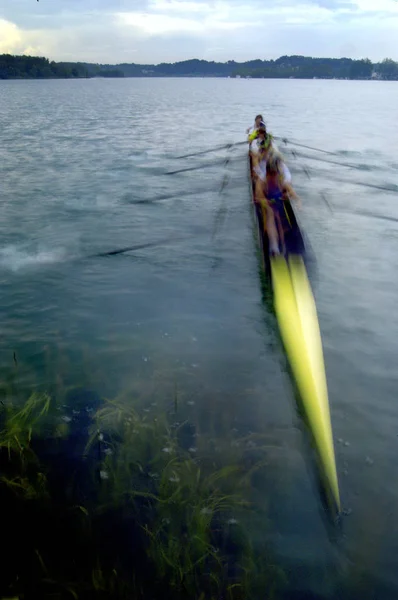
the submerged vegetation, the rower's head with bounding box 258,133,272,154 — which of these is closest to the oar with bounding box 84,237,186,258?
the rower's head with bounding box 258,133,272,154

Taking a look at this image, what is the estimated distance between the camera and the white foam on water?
12.2 m

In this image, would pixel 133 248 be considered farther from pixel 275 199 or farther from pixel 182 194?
pixel 182 194

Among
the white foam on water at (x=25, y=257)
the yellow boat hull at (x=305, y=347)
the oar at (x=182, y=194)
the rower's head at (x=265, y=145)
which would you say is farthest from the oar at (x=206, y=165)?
the yellow boat hull at (x=305, y=347)

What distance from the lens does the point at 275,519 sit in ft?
17.3

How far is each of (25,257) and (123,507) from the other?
8977 millimetres

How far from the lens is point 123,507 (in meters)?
5.29

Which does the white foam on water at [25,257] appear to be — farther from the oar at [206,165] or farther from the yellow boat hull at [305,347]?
the oar at [206,165]

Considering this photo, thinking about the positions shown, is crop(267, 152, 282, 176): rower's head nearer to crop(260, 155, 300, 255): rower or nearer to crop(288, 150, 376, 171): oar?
crop(260, 155, 300, 255): rower

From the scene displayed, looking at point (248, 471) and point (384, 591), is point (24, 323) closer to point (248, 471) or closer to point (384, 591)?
point (248, 471)

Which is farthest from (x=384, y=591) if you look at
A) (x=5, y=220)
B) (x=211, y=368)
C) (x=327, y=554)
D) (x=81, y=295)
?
(x=5, y=220)

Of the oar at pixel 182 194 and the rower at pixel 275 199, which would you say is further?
the oar at pixel 182 194

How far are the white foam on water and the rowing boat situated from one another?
17.8 ft

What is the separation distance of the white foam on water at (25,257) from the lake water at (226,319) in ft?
0.30

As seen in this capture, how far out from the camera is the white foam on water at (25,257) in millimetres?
12172
